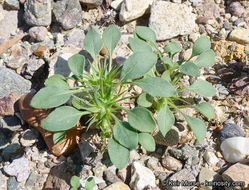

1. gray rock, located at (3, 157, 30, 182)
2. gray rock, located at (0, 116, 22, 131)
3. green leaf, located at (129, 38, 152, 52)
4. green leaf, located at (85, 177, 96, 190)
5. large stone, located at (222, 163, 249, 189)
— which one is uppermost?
green leaf, located at (129, 38, 152, 52)

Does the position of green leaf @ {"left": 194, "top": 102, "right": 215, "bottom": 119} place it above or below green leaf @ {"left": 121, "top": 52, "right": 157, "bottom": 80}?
below

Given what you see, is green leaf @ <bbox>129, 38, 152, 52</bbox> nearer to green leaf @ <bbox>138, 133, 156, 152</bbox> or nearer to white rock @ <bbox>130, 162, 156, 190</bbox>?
green leaf @ <bbox>138, 133, 156, 152</bbox>

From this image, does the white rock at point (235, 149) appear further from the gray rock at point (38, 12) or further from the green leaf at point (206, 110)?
the gray rock at point (38, 12)

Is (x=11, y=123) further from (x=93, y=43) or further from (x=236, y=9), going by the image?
(x=236, y=9)

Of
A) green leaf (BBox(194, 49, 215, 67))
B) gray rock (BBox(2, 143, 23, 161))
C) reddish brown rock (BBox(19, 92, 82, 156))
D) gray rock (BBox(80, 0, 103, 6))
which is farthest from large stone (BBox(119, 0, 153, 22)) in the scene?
gray rock (BBox(2, 143, 23, 161))

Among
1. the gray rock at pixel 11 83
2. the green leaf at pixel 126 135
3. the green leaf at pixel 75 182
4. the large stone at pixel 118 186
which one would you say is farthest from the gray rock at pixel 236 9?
the green leaf at pixel 75 182

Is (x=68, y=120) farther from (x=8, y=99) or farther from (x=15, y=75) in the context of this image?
(x=15, y=75)

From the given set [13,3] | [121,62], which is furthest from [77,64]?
[13,3]
